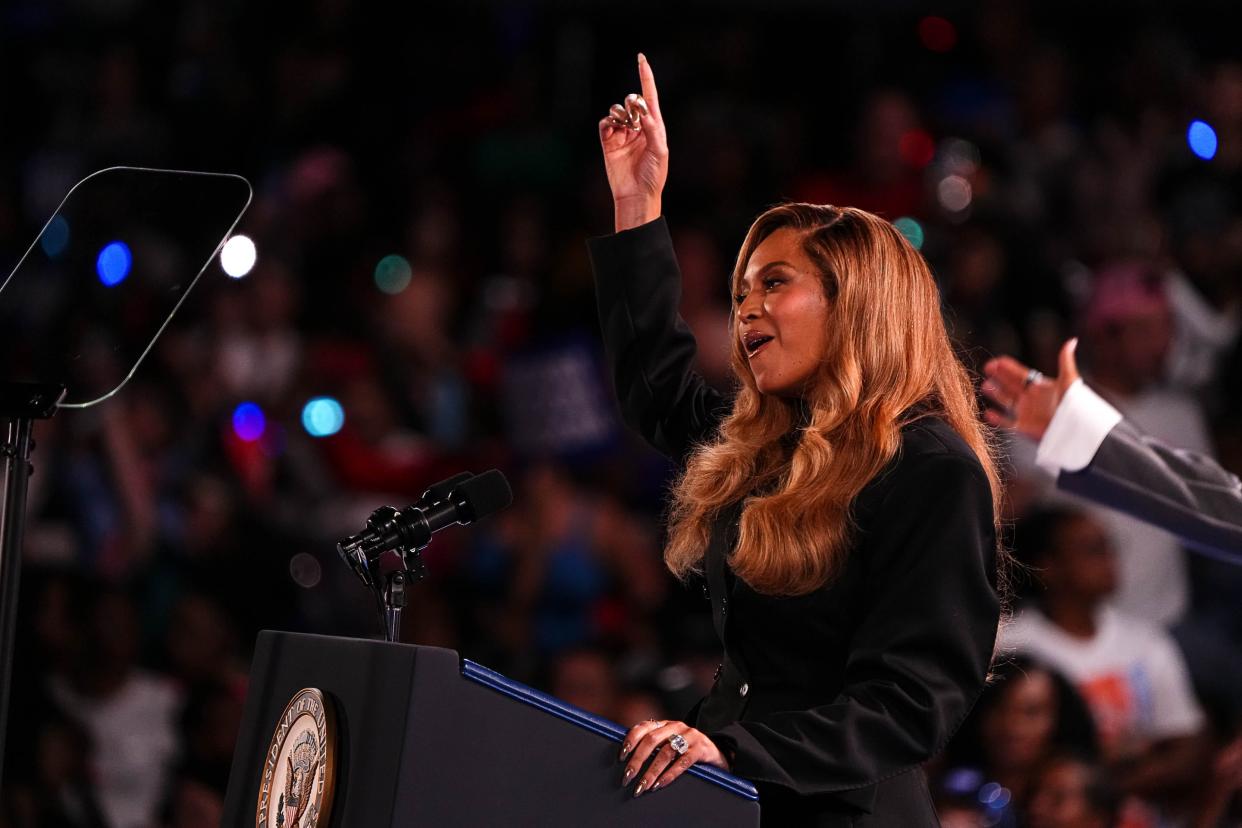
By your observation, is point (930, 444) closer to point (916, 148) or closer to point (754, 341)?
point (754, 341)

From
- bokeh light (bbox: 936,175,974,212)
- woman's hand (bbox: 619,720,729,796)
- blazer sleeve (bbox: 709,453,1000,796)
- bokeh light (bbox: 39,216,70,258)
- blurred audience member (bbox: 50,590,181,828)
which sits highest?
bokeh light (bbox: 936,175,974,212)

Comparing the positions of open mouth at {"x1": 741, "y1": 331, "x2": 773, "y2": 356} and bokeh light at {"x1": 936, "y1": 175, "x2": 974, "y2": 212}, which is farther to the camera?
bokeh light at {"x1": 936, "y1": 175, "x2": 974, "y2": 212}

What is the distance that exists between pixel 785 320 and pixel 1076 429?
0.90m

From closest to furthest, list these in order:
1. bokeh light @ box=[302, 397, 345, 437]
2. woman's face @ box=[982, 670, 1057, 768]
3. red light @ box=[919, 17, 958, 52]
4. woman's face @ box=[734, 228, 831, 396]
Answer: woman's face @ box=[734, 228, 831, 396] → woman's face @ box=[982, 670, 1057, 768] → bokeh light @ box=[302, 397, 345, 437] → red light @ box=[919, 17, 958, 52]

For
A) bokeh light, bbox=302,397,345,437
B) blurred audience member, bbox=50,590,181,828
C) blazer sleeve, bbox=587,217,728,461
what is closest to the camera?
blazer sleeve, bbox=587,217,728,461

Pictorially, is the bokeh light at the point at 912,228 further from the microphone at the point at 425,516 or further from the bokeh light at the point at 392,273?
the microphone at the point at 425,516

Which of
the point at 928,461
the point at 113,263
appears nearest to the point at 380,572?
the point at 928,461

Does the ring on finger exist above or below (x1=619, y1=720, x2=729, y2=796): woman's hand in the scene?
above

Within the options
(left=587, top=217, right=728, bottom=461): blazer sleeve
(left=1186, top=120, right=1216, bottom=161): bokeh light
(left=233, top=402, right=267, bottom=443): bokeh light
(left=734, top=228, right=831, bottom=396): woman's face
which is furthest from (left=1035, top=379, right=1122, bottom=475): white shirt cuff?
(left=233, top=402, right=267, bottom=443): bokeh light

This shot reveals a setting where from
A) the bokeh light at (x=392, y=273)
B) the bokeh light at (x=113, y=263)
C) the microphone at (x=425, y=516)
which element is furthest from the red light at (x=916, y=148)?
the microphone at (x=425, y=516)

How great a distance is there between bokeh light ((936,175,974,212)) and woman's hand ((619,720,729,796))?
4059mm

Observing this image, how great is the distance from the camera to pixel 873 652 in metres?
1.81

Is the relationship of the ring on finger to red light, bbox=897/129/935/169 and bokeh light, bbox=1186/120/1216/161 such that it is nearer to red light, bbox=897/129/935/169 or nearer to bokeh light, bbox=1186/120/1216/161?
bokeh light, bbox=1186/120/1216/161

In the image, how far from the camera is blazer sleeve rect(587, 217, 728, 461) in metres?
2.31
